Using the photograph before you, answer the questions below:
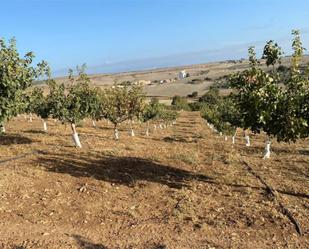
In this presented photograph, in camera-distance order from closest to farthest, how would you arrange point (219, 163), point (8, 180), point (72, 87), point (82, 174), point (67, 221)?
point (67, 221) < point (8, 180) < point (82, 174) < point (219, 163) < point (72, 87)

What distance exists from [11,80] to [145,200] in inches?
311

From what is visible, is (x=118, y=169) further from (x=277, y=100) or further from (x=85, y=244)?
(x=277, y=100)

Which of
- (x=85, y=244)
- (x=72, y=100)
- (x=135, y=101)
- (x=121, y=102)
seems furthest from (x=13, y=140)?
(x=85, y=244)

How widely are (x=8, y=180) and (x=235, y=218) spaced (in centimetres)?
1066

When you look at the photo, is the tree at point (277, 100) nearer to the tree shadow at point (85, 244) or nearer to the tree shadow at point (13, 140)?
the tree shadow at point (85, 244)

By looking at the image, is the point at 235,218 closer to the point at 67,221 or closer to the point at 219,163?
the point at 67,221

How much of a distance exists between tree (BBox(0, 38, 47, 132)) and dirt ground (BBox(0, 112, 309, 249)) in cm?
341

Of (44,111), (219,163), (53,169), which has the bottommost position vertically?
(219,163)

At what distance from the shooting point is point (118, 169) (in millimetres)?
22078

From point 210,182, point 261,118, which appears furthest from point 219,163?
point 261,118

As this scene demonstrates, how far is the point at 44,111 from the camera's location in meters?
28.8

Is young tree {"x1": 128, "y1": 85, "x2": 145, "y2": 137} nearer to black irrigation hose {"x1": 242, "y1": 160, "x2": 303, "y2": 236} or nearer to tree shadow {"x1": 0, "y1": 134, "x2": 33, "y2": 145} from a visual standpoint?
tree shadow {"x1": 0, "y1": 134, "x2": 33, "y2": 145}

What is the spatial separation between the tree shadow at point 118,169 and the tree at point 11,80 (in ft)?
13.7

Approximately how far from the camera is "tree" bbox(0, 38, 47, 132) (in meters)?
17.8
